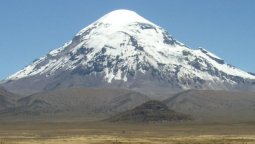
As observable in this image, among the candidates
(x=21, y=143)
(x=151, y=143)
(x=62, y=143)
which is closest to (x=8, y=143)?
(x=21, y=143)

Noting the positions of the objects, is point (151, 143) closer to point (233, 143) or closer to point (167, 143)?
point (167, 143)

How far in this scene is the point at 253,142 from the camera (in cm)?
14212

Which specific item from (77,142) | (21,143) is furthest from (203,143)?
(21,143)

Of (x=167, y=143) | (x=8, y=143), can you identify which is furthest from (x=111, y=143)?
(x=8, y=143)

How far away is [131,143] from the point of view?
140 metres

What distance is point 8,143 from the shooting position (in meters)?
139

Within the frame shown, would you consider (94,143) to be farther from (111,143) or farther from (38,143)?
(38,143)

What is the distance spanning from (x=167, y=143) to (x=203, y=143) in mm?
8988

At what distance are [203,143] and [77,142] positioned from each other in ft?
99.7

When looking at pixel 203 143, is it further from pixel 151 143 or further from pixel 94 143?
pixel 94 143

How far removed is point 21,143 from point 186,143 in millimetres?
38571

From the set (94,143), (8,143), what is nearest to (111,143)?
(94,143)

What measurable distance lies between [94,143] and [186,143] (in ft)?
70.8

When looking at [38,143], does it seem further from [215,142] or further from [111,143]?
[215,142]
